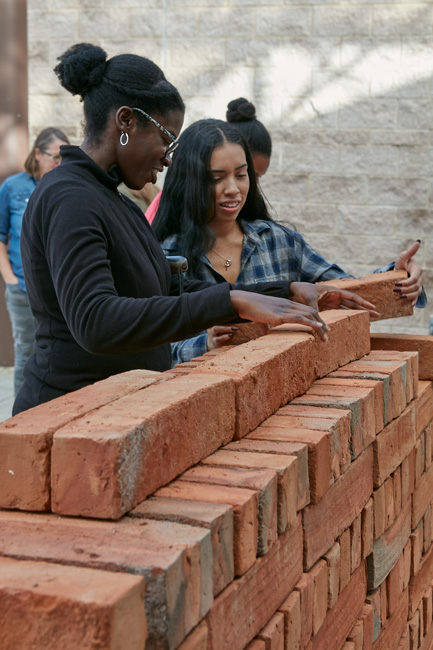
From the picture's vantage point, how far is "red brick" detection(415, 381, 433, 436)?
3508mm

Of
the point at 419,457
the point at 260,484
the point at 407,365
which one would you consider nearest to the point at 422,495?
the point at 419,457

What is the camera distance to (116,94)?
2.54m

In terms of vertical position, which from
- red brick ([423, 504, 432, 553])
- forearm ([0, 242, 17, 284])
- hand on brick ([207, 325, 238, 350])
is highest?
forearm ([0, 242, 17, 284])

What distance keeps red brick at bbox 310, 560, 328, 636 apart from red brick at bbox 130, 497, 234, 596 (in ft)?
1.89

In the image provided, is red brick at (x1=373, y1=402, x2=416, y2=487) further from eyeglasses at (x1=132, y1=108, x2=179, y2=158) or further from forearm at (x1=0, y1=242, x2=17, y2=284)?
forearm at (x1=0, y1=242, x2=17, y2=284)

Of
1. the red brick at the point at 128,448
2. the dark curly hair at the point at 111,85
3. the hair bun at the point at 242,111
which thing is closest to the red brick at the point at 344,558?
the red brick at the point at 128,448

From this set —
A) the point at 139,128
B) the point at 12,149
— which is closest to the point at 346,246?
the point at 12,149

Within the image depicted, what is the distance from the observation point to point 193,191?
3701mm

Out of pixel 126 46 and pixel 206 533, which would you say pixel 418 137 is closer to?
pixel 126 46

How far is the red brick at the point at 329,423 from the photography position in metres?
2.33

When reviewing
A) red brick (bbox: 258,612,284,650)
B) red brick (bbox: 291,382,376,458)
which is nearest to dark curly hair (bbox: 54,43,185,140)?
red brick (bbox: 291,382,376,458)

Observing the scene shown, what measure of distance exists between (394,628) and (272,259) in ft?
5.19

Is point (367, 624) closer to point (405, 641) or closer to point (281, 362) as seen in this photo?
point (405, 641)

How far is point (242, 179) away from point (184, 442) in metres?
2.08
